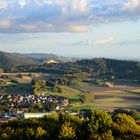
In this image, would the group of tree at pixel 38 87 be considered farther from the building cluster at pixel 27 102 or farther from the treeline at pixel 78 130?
the treeline at pixel 78 130

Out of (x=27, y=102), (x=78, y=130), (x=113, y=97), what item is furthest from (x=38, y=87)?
(x=78, y=130)

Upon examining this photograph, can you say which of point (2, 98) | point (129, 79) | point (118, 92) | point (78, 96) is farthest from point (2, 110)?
point (129, 79)

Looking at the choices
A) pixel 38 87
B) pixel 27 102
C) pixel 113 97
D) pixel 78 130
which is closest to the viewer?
pixel 78 130

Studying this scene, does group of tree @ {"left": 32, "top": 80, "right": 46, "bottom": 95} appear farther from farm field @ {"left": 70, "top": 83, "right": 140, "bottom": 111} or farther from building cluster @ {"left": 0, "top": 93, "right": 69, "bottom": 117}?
farm field @ {"left": 70, "top": 83, "right": 140, "bottom": 111}

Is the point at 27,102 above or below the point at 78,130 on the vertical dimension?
below

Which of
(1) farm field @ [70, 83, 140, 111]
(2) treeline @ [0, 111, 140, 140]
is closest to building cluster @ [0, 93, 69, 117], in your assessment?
(1) farm field @ [70, 83, 140, 111]

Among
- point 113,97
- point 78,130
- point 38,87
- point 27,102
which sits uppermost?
point 78,130

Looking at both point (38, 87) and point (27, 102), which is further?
point (38, 87)

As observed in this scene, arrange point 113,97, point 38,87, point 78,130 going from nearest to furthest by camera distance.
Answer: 1. point 78,130
2. point 113,97
3. point 38,87

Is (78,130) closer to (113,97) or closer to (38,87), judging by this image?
(113,97)
